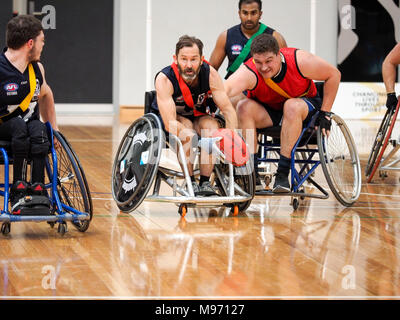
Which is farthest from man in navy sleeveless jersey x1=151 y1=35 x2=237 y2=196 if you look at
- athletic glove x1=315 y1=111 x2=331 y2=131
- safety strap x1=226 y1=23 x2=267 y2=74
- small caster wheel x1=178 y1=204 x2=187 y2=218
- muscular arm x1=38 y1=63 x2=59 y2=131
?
safety strap x1=226 y1=23 x2=267 y2=74

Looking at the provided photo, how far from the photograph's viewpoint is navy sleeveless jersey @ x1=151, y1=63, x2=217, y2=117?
4.71m

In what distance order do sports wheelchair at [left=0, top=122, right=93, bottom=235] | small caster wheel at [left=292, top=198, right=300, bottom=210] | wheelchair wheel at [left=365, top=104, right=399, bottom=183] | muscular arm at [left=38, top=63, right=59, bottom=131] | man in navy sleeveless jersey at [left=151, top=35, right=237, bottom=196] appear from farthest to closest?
1. wheelchair wheel at [left=365, top=104, right=399, bottom=183]
2. small caster wheel at [left=292, top=198, right=300, bottom=210]
3. man in navy sleeveless jersey at [left=151, top=35, right=237, bottom=196]
4. muscular arm at [left=38, top=63, right=59, bottom=131]
5. sports wheelchair at [left=0, top=122, right=93, bottom=235]

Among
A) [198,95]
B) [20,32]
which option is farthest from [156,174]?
[20,32]

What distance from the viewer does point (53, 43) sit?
11531mm

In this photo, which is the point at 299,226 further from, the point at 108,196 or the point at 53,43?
the point at 53,43

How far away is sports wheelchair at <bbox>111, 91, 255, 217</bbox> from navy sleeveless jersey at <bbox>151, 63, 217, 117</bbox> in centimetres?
18

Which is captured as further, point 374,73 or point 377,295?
point 374,73

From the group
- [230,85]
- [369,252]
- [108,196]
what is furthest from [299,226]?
[108,196]

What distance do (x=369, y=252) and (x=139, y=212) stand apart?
1.52 metres

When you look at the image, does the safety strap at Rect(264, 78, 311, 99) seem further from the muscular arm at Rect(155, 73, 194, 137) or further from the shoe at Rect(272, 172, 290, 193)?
the muscular arm at Rect(155, 73, 194, 137)

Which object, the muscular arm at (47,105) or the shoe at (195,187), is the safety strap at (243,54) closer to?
the shoe at (195,187)

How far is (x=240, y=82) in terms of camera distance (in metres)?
4.98

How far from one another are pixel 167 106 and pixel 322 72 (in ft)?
3.34

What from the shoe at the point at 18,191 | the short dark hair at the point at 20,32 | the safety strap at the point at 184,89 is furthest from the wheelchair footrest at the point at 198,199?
the short dark hair at the point at 20,32
